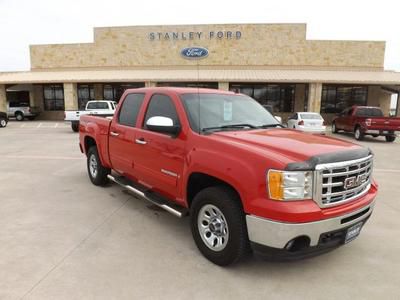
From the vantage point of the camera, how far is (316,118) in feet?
55.7

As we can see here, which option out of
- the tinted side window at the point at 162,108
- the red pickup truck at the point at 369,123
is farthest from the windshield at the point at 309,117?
the tinted side window at the point at 162,108

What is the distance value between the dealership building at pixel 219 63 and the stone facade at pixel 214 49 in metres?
0.08

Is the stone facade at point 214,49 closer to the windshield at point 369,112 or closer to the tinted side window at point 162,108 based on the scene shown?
the windshield at point 369,112

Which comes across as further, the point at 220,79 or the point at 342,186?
the point at 220,79

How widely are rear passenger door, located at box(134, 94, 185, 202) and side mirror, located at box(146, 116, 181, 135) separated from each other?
0.34 feet

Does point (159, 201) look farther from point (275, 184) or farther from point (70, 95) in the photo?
point (70, 95)

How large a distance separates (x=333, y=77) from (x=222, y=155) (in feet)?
76.3

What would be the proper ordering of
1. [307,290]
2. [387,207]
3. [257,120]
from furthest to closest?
[387,207], [257,120], [307,290]

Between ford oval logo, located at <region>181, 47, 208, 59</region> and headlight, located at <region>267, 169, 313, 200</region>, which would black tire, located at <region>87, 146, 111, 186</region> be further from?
ford oval logo, located at <region>181, 47, 208, 59</region>

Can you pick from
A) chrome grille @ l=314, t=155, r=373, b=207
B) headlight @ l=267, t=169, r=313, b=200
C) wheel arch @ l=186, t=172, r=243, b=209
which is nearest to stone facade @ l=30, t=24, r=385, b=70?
wheel arch @ l=186, t=172, r=243, b=209

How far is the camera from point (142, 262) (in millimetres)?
3529

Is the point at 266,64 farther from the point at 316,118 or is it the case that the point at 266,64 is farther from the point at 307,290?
the point at 307,290

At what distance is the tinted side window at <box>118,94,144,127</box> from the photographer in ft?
16.2

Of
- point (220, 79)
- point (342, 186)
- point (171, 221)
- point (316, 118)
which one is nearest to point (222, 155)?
point (342, 186)
